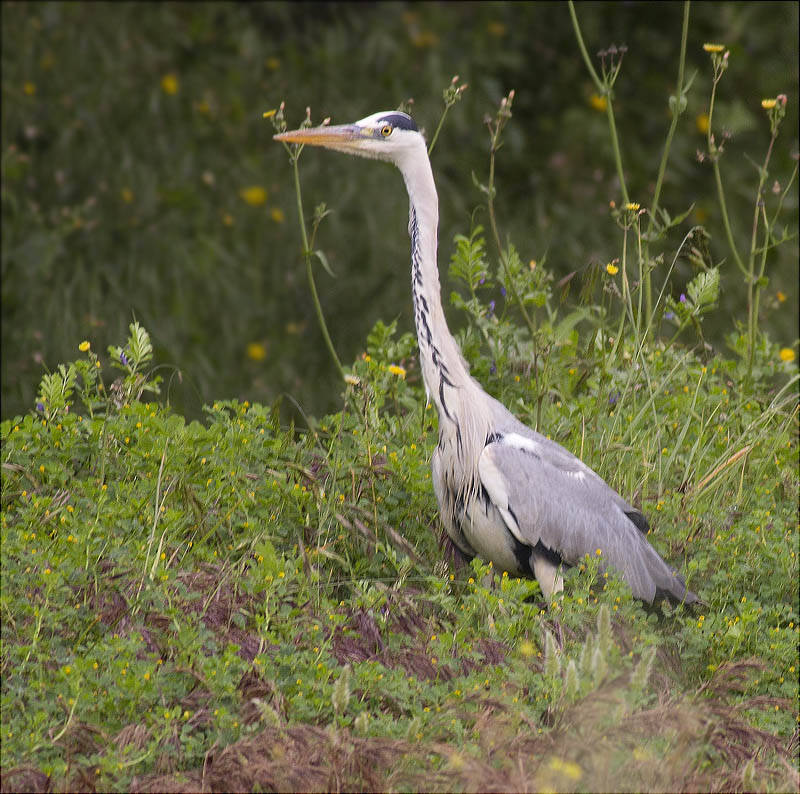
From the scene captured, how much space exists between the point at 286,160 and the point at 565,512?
4.14 m

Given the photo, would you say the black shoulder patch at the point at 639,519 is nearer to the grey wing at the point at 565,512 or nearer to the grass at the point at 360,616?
the grey wing at the point at 565,512

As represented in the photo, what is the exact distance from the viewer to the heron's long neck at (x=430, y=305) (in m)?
3.98

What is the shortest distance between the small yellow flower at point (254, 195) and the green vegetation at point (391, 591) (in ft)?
4.91

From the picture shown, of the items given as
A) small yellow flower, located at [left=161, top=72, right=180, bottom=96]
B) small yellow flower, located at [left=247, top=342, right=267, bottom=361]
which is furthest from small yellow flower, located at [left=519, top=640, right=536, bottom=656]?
small yellow flower, located at [left=161, top=72, right=180, bottom=96]

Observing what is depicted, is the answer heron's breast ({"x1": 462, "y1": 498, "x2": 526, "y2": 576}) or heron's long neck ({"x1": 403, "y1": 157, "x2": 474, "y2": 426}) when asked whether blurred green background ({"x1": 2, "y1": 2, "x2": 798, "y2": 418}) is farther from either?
heron's breast ({"x1": 462, "y1": 498, "x2": 526, "y2": 576})

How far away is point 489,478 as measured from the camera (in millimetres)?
3949

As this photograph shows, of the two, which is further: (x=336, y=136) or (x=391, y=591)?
(x=336, y=136)

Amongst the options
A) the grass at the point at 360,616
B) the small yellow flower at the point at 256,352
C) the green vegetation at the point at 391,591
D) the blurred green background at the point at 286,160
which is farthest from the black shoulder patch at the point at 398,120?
the small yellow flower at the point at 256,352

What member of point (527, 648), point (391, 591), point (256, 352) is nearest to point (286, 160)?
point (256, 352)

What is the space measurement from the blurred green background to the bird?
2118 mm

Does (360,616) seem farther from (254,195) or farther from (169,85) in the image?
(169,85)

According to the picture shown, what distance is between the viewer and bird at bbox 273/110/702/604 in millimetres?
3920

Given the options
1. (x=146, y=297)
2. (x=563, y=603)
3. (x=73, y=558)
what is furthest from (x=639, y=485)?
(x=146, y=297)

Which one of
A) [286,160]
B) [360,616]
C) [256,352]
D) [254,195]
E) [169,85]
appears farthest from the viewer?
[169,85]
